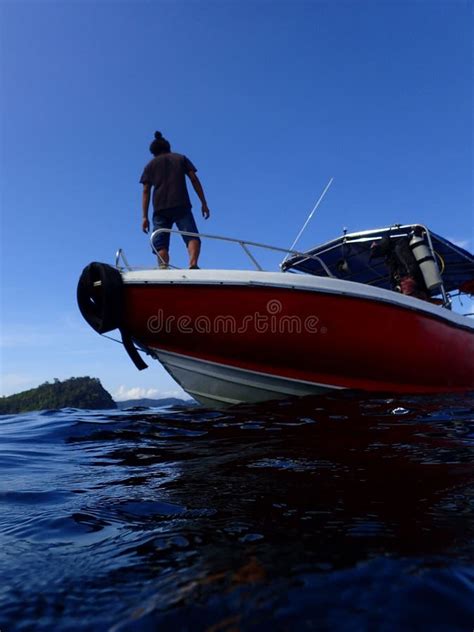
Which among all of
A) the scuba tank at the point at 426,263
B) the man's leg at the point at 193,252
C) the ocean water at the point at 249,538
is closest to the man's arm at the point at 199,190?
the man's leg at the point at 193,252

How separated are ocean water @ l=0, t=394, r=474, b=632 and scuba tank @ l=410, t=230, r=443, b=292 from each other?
3.35 meters

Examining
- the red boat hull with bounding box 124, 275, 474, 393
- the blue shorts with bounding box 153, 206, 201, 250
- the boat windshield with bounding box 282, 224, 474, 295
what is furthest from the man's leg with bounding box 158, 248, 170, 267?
the boat windshield with bounding box 282, 224, 474, 295

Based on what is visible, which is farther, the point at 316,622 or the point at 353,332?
the point at 353,332

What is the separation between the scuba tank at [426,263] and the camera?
544 centimetres

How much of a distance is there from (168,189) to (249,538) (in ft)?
15.5

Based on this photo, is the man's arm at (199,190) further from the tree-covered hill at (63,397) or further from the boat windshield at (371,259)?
the tree-covered hill at (63,397)

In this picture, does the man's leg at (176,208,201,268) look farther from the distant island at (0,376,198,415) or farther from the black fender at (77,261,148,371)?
the distant island at (0,376,198,415)

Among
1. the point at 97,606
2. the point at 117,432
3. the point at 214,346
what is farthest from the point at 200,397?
the point at 97,606

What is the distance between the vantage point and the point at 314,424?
Answer: 3.11 metres

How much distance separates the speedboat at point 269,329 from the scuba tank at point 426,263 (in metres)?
0.03

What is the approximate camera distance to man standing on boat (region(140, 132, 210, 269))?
16.9ft

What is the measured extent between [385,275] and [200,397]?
4722 millimetres

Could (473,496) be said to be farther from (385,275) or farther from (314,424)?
(385,275)

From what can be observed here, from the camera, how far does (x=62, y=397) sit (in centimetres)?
3662
